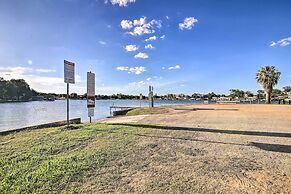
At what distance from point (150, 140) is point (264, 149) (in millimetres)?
3441

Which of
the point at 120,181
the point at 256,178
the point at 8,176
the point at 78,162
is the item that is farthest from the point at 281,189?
the point at 8,176

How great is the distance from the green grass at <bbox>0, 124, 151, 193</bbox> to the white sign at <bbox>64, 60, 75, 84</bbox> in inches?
174

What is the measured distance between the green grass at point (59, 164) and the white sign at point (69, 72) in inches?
174

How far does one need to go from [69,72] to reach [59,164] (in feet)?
24.9

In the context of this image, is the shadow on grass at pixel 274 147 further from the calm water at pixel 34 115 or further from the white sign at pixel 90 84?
the calm water at pixel 34 115

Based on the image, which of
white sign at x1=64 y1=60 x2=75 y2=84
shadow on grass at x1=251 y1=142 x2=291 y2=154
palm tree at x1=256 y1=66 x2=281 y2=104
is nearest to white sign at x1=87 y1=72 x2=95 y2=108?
white sign at x1=64 y1=60 x2=75 y2=84

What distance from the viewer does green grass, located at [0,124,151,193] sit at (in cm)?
415

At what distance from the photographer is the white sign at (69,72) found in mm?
11806

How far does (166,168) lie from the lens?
514 centimetres

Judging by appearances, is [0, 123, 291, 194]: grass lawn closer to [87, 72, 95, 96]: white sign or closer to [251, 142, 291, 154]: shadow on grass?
[251, 142, 291, 154]: shadow on grass

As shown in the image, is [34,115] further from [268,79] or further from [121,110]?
[268,79]

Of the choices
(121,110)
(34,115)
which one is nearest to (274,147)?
(121,110)

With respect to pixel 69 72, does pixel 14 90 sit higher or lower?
higher

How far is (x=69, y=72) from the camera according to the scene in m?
12.1
